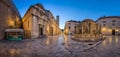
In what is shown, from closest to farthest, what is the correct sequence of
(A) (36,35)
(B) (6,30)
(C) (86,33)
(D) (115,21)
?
(B) (6,30) → (C) (86,33) → (A) (36,35) → (D) (115,21)

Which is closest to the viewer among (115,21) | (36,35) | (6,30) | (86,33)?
(6,30)

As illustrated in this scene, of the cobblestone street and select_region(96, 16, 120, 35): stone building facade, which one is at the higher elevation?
select_region(96, 16, 120, 35): stone building facade

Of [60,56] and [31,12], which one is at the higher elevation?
[31,12]

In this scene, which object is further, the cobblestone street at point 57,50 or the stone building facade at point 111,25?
the stone building facade at point 111,25

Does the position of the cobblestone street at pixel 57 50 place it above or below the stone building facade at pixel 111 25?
below

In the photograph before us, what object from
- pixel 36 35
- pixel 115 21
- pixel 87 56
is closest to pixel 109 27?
pixel 115 21

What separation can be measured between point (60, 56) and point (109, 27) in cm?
5418

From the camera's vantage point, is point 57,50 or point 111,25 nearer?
point 57,50

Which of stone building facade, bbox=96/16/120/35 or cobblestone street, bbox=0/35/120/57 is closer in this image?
cobblestone street, bbox=0/35/120/57

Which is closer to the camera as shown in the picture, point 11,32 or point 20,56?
point 20,56

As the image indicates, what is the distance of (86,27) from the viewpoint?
2092cm

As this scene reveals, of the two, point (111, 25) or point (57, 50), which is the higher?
point (111, 25)

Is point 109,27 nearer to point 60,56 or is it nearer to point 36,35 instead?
point 36,35

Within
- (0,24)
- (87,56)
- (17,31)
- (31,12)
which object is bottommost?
(87,56)
